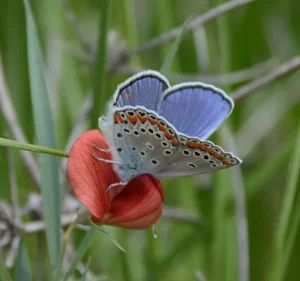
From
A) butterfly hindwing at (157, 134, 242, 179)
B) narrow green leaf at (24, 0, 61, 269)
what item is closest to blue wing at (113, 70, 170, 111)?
butterfly hindwing at (157, 134, 242, 179)

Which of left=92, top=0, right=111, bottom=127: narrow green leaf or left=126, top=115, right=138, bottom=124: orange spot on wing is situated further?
left=92, top=0, right=111, bottom=127: narrow green leaf

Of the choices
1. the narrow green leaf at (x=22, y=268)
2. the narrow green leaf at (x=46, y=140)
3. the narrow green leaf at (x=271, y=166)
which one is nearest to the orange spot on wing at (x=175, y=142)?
the narrow green leaf at (x=46, y=140)

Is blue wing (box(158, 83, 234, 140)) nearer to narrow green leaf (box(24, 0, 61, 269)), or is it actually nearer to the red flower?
the red flower

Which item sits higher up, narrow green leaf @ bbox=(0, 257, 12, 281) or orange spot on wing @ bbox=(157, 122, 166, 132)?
orange spot on wing @ bbox=(157, 122, 166, 132)

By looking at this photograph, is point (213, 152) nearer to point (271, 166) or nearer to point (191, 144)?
point (191, 144)

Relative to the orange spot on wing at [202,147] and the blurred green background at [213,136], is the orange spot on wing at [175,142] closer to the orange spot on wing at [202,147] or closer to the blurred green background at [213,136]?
the orange spot on wing at [202,147]

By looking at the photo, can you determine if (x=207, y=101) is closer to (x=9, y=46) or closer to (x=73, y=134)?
(x=73, y=134)
